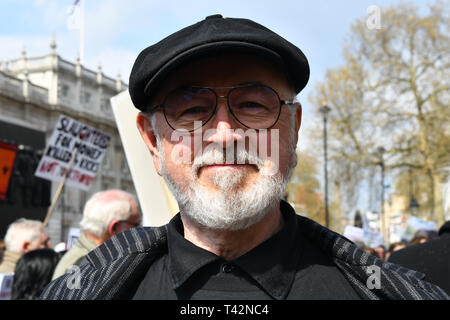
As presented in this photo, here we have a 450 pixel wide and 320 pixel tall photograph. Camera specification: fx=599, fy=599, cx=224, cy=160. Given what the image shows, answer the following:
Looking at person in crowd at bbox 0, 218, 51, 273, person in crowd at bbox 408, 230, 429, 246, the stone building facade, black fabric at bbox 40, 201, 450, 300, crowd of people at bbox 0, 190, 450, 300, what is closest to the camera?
black fabric at bbox 40, 201, 450, 300

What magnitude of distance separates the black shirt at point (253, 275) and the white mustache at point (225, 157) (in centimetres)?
25

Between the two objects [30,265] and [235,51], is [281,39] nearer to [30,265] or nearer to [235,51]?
[235,51]

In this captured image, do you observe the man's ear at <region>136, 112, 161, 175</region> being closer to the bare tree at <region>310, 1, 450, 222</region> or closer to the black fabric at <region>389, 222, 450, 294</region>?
the black fabric at <region>389, 222, 450, 294</region>

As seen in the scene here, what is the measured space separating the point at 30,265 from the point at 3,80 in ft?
118

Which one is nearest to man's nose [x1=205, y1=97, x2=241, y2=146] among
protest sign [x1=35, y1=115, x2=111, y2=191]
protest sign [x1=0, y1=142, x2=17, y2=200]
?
protest sign [x1=35, y1=115, x2=111, y2=191]

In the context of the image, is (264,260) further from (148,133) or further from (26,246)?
(26,246)

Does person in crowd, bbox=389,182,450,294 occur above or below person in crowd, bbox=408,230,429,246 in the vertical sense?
above

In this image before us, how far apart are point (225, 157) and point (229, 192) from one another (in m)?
0.10

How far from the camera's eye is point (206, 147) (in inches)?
68.6

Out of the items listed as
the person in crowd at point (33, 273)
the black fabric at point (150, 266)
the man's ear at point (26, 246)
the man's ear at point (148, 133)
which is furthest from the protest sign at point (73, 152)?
the black fabric at point (150, 266)

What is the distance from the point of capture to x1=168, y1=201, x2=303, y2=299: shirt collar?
1.67 m

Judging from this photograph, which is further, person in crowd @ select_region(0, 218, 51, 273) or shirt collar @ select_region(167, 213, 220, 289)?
person in crowd @ select_region(0, 218, 51, 273)

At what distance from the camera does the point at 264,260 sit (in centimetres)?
173

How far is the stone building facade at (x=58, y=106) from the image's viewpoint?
37531 mm
